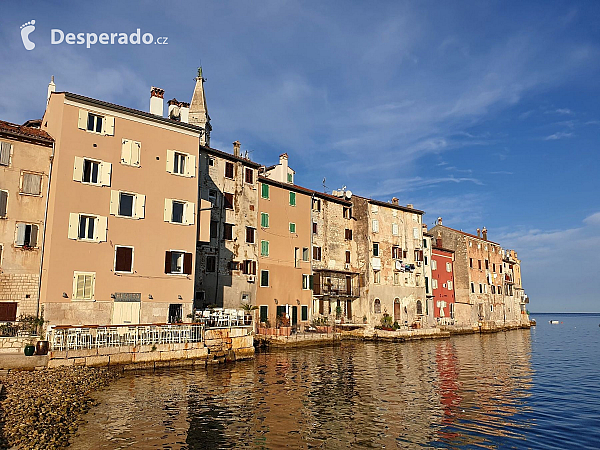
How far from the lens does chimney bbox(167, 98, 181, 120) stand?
34247 mm

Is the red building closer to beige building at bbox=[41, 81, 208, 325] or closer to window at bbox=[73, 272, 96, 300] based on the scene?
beige building at bbox=[41, 81, 208, 325]

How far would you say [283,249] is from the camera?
145ft

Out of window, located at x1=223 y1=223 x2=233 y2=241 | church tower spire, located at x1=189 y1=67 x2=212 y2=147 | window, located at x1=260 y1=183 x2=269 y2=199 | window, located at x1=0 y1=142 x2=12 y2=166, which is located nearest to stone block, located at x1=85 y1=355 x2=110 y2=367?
window, located at x1=0 y1=142 x2=12 y2=166

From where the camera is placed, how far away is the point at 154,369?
24281mm

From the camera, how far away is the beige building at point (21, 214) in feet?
81.4

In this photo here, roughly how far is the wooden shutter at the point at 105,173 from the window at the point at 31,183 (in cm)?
347

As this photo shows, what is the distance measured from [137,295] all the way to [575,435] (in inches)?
939

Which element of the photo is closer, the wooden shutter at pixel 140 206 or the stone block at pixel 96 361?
the stone block at pixel 96 361

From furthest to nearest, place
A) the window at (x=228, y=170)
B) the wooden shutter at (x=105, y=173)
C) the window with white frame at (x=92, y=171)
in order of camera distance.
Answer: the window at (x=228, y=170), the wooden shutter at (x=105, y=173), the window with white frame at (x=92, y=171)

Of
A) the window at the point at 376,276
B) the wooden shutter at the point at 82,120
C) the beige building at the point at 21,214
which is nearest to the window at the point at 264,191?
the window at the point at 376,276

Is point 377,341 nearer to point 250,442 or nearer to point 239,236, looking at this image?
point 239,236

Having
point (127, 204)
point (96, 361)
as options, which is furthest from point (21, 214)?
point (96, 361)

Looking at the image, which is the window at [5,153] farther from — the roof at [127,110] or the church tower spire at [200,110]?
the church tower spire at [200,110]

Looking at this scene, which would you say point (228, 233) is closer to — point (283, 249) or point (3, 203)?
point (283, 249)
